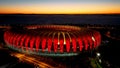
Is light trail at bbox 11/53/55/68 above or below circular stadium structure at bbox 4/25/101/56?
below

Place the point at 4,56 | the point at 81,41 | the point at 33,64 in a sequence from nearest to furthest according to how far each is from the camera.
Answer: the point at 33,64 < the point at 4,56 < the point at 81,41

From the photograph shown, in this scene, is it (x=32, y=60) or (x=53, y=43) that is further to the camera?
(x=53, y=43)

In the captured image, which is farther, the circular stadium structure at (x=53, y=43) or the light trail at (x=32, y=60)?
the circular stadium structure at (x=53, y=43)

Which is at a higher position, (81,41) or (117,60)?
(81,41)

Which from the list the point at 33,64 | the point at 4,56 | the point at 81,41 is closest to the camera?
the point at 33,64

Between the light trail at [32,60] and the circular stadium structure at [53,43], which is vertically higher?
the circular stadium structure at [53,43]

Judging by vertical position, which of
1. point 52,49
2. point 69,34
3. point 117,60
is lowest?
point 117,60

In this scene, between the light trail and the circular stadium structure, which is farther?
the circular stadium structure

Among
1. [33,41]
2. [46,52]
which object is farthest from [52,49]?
[33,41]

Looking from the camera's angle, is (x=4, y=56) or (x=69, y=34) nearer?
(x=4, y=56)

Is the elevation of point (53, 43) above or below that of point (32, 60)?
above

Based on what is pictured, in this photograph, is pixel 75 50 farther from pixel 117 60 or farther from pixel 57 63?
pixel 117 60
